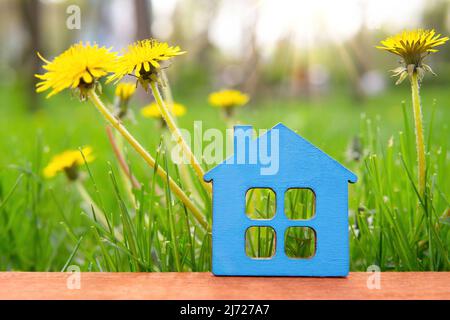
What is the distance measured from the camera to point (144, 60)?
31.8 inches

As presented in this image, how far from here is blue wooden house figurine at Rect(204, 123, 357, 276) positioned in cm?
83

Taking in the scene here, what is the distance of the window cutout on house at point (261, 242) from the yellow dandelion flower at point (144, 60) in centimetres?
29

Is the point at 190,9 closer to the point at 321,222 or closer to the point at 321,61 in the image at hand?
the point at 321,61

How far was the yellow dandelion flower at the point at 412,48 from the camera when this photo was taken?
825 mm

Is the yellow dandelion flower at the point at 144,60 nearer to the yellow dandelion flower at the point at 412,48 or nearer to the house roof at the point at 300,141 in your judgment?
the house roof at the point at 300,141

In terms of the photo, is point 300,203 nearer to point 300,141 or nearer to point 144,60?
point 300,141

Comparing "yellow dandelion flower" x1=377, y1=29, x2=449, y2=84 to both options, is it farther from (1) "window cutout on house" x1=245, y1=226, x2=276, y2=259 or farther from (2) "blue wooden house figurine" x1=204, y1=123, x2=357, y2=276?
(1) "window cutout on house" x1=245, y1=226, x2=276, y2=259

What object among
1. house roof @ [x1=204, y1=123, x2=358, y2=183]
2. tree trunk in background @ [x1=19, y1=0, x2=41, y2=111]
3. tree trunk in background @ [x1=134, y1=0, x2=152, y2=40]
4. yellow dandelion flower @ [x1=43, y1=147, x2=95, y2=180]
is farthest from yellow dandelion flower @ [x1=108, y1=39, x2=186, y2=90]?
tree trunk in background @ [x1=134, y1=0, x2=152, y2=40]

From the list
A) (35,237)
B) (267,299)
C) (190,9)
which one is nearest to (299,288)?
(267,299)

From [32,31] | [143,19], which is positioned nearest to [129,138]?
[32,31]

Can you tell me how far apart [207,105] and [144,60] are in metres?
7.02

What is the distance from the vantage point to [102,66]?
826 millimetres
